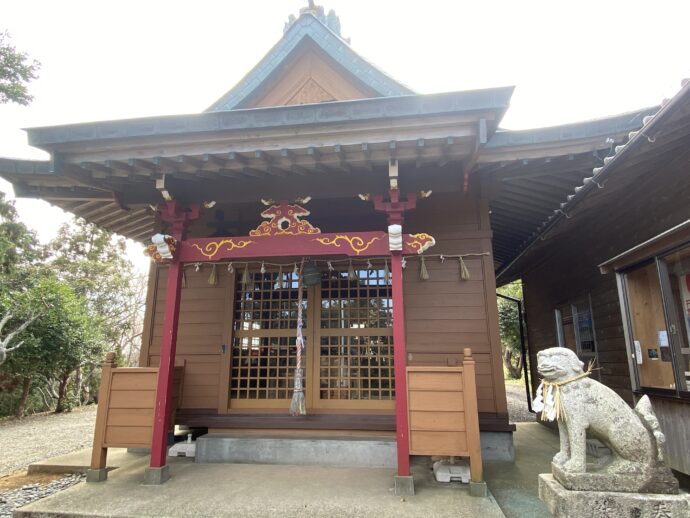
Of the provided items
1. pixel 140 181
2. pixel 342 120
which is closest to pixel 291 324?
pixel 140 181

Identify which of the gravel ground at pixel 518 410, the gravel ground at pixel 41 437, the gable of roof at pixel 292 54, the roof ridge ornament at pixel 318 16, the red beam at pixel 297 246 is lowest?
the gravel ground at pixel 41 437

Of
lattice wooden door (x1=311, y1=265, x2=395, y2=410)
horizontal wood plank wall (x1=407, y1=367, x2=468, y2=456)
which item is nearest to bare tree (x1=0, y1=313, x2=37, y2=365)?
lattice wooden door (x1=311, y1=265, x2=395, y2=410)

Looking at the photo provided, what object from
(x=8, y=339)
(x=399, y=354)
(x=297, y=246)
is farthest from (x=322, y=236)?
(x=8, y=339)

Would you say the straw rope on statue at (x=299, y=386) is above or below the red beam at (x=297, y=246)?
below

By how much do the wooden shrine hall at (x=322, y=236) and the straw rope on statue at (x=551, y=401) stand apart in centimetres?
90

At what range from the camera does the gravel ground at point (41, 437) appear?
20.4 feet

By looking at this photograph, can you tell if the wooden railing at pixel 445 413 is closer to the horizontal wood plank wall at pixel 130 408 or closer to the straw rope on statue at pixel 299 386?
the straw rope on statue at pixel 299 386

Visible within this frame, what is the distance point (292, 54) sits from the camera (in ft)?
18.9

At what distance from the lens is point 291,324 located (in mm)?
5344

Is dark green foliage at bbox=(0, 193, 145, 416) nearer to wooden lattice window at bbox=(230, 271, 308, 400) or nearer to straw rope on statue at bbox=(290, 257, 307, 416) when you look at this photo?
wooden lattice window at bbox=(230, 271, 308, 400)

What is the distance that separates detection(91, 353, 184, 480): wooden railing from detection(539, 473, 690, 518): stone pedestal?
3706 mm

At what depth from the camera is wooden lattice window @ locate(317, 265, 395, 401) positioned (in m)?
5.03

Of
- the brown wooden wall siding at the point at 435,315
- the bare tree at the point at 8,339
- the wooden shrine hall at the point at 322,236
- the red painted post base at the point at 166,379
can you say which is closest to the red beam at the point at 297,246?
the wooden shrine hall at the point at 322,236

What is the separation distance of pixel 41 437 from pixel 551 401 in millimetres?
9822
